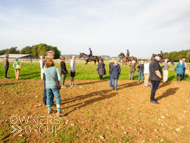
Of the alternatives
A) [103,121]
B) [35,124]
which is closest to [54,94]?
[35,124]

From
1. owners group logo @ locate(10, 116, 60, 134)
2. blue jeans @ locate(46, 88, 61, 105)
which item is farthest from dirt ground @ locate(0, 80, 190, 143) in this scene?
blue jeans @ locate(46, 88, 61, 105)

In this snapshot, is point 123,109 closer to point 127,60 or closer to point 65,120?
point 65,120

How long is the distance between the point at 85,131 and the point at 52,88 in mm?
1917

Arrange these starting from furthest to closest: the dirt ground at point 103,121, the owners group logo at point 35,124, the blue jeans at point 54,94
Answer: the blue jeans at point 54,94 < the owners group logo at point 35,124 < the dirt ground at point 103,121

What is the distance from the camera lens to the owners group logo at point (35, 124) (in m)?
3.76

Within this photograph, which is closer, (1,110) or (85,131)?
(85,131)

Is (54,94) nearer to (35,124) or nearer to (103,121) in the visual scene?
(35,124)

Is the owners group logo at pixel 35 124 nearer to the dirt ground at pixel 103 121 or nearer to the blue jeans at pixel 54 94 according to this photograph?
the dirt ground at pixel 103 121

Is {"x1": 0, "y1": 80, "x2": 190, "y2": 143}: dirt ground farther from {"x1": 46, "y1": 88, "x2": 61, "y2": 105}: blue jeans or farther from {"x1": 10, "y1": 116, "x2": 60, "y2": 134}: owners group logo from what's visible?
{"x1": 46, "y1": 88, "x2": 61, "y2": 105}: blue jeans

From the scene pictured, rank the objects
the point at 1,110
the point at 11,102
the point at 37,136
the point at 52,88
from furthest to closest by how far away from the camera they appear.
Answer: the point at 11,102 < the point at 1,110 < the point at 52,88 < the point at 37,136

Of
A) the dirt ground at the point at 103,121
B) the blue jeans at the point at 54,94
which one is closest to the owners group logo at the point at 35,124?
the dirt ground at the point at 103,121

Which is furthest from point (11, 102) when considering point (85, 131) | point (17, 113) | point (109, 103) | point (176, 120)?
point (176, 120)

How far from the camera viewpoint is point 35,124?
13.4ft

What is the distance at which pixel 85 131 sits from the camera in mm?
3803
